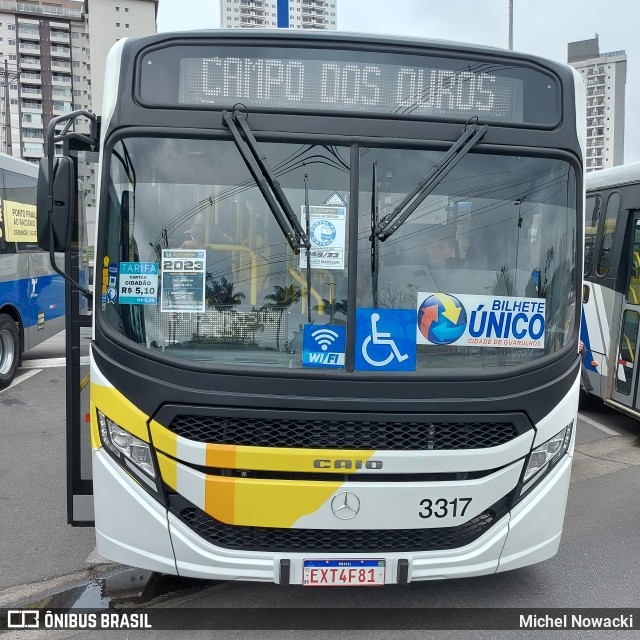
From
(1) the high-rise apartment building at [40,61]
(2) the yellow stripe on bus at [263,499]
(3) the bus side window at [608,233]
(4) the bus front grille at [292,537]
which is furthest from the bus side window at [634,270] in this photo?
(1) the high-rise apartment building at [40,61]

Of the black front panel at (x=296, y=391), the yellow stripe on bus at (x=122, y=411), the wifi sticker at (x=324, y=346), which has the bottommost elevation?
the yellow stripe on bus at (x=122, y=411)

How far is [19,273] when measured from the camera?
10.3 meters

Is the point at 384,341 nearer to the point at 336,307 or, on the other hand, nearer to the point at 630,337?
the point at 336,307

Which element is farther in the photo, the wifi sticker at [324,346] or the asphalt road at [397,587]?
the asphalt road at [397,587]

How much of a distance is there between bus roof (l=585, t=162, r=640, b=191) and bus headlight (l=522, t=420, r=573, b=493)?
17.7 feet

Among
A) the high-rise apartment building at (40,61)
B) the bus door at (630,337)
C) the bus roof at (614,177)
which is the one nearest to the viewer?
the bus door at (630,337)

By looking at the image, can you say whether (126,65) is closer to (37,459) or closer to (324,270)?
(324,270)

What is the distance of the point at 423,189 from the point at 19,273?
8641mm

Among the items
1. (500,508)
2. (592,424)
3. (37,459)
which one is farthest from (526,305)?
(592,424)

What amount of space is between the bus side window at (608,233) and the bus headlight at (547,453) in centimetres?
535

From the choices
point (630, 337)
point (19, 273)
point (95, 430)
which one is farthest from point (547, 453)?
point (19, 273)

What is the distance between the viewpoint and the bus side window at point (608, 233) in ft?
27.1

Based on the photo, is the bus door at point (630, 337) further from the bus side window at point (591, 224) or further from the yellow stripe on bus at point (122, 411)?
the yellow stripe on bus at point (122, 411)

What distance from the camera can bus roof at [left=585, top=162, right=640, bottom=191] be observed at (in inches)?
314
